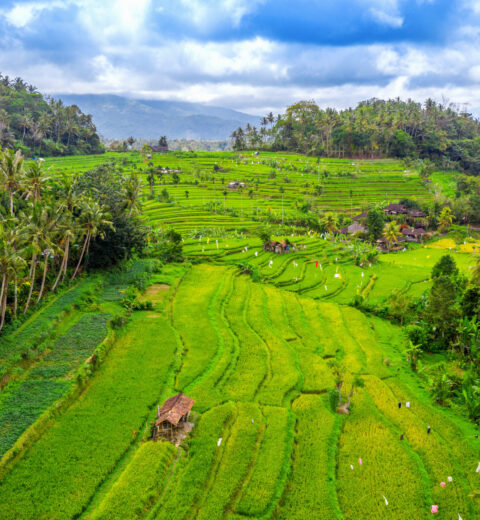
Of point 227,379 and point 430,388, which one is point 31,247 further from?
point 430,388

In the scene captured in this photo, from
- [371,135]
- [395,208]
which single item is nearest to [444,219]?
[395,208]

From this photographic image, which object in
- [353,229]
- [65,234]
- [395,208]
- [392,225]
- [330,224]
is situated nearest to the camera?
[65,234]

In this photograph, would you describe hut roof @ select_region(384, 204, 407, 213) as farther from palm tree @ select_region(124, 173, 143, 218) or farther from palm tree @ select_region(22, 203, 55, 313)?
palm tree @ select_region(22, 203, 55, 313)

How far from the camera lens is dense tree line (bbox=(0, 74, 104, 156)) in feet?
265

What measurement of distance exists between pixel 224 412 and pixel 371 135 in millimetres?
101807

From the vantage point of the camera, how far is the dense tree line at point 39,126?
8078 centimetres

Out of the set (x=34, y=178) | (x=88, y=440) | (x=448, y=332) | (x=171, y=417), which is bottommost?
(x=88, y=440)

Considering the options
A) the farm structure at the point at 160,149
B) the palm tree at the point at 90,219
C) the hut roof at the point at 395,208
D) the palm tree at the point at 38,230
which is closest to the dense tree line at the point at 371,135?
the farm structure at the point at 160,149

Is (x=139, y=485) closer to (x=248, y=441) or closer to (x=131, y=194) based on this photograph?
(x=248, y=441)

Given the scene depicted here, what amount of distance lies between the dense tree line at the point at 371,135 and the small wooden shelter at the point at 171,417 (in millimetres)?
101160

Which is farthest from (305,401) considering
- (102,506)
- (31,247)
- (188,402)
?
(31,247)

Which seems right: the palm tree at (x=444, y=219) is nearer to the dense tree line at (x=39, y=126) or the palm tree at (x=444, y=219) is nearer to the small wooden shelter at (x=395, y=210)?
the small wooden shelter at (x=395, y=210)

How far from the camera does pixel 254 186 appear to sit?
82375 mm

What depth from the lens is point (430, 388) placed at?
72.2 feet
